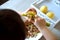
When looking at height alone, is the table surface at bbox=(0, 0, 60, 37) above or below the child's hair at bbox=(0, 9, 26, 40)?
above

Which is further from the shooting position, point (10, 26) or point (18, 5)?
point (18, 5)

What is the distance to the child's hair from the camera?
1.90 feet

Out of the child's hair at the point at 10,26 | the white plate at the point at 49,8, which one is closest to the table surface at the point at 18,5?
→ the white plate at the point at 49,8

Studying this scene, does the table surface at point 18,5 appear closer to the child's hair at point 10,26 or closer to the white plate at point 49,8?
the white plate at point 49,8

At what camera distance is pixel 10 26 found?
0.59m

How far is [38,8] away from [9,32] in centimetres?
60

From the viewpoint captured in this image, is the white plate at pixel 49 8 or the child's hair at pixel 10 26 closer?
the child's hair at pixel 10 26

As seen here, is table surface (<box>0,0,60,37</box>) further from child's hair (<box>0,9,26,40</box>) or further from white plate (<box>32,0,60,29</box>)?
child's hair (<box>0,9,26,40</box>)

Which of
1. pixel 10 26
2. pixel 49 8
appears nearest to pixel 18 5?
pixel 49 8

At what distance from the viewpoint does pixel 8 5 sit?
118cm

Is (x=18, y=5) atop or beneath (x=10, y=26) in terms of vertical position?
atop

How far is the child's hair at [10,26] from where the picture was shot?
1.90 ft

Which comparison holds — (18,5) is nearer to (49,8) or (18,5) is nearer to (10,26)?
(49,8)

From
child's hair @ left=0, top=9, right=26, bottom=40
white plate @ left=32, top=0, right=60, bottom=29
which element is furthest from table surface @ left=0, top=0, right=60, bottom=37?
child's hair @ left=0, top=9, right=26, bottom=40
